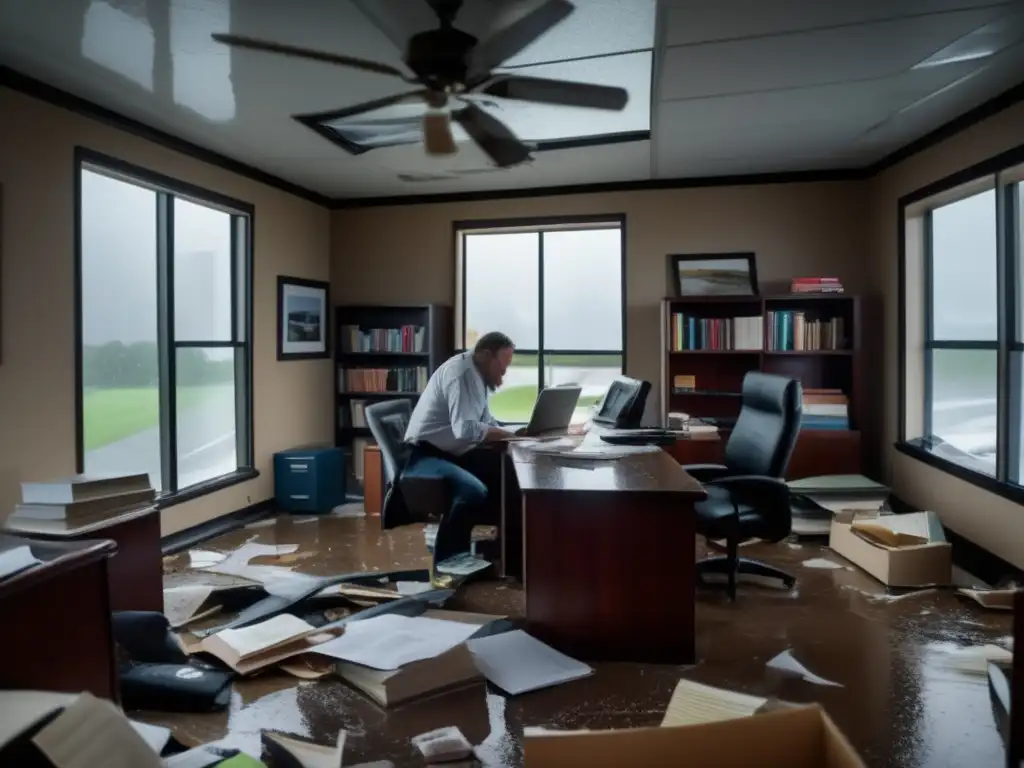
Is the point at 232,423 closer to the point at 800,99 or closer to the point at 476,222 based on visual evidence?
the point at 476,222

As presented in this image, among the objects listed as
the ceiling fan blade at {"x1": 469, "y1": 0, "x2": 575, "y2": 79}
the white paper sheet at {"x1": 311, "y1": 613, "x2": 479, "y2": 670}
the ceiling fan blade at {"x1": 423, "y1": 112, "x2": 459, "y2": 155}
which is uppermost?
the ceiling fan blade at {"x1": 469, "y1": 0, "x2": 575, "y2": 79}

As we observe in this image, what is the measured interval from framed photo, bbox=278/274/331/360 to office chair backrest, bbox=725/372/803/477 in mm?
3628

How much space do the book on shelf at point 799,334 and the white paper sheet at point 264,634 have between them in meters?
3.99

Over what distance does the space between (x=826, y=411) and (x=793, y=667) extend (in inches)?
119

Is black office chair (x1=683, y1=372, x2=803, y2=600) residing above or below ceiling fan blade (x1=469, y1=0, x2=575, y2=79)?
below

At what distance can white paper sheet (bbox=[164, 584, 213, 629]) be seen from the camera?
3.31 metres

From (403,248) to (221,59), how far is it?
10.7 feet

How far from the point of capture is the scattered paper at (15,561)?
5.61 ft

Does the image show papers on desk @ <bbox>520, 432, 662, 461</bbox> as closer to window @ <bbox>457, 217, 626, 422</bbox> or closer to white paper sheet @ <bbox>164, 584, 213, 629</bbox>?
white paper sheet @ <bbox>164, 584, 213, 629</bbox>

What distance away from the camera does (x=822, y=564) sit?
432 centimetres

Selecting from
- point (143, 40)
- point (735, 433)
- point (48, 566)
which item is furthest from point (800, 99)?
point (48, 566)

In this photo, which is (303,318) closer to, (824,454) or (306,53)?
(306,53)

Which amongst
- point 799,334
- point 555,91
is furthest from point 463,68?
point 799,334

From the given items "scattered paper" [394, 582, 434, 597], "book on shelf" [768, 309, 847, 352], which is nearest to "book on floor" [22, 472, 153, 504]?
"scattered paper" [394, 582, 434, 597]
